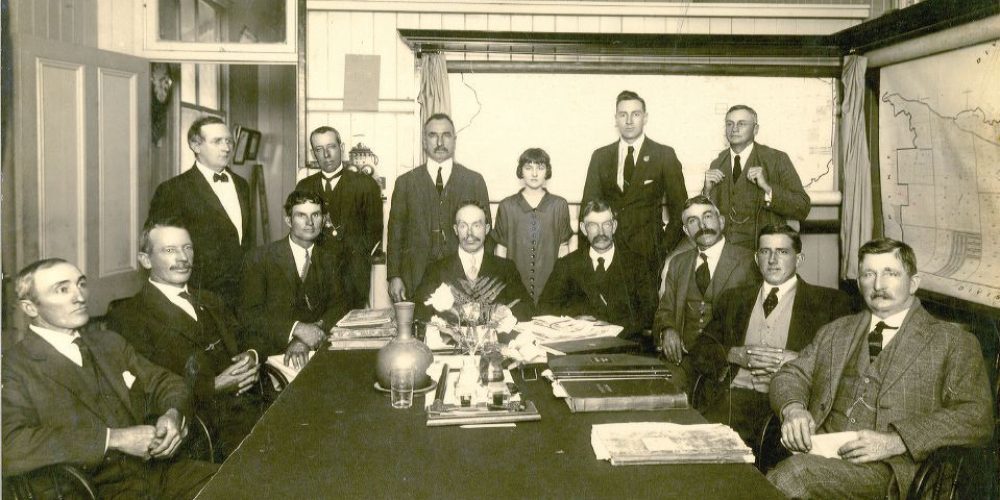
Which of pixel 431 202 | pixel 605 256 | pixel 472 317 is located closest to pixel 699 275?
pixel 605 256

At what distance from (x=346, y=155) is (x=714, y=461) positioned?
413 centimetres

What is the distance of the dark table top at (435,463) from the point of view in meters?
1.50

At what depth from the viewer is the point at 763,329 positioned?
3.17m

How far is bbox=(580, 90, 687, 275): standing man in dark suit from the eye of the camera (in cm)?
466

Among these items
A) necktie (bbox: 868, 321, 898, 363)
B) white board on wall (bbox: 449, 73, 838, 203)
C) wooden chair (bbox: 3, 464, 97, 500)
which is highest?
white board on wall (bbox: 449, 73, 838, 203)

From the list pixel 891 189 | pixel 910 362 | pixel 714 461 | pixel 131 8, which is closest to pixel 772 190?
pixel 891 189

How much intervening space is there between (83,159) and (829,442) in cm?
392

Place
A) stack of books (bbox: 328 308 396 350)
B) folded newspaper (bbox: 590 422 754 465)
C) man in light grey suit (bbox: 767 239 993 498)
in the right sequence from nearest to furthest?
folded newspaper (bbox: 590 422 754 465) → man in light grey suit (bbox: 767 239 993 498) → stack of books (bbox: 328 308 396 350)

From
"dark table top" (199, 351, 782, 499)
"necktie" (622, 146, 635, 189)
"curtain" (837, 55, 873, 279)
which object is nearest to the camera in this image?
"dark table top" (199, 351, 782, 499)

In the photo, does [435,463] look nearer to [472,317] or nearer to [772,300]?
[472,317]

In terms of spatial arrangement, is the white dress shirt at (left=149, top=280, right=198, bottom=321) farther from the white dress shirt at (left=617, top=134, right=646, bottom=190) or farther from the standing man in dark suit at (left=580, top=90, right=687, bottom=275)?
the white dress shirt at (left=617, top=134, right=646, bottom=190)

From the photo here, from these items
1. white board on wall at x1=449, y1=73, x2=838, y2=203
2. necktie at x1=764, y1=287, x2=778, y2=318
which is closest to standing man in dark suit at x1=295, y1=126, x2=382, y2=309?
white board on wall at x1=449, y1=73, x2=838, y2=203

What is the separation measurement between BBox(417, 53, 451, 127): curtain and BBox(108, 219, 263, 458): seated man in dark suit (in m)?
2.46

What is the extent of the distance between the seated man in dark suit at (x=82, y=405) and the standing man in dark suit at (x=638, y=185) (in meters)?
2.93
